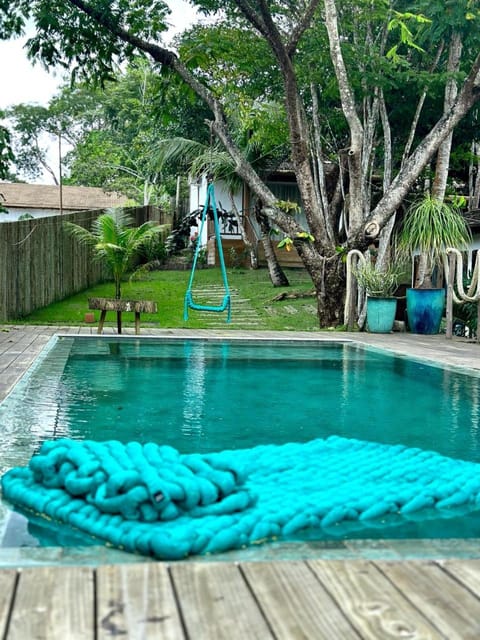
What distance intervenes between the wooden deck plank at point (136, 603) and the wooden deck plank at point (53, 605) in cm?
3

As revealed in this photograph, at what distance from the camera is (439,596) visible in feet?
5.95

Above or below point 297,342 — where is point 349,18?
above

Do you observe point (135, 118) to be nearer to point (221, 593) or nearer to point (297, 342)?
point (297, 342)

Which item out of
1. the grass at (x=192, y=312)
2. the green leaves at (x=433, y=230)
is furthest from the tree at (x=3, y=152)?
the green leaves at (x=433, y=230)

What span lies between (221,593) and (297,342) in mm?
7552

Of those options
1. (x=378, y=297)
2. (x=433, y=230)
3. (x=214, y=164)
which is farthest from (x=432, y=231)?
(x=214, y=164)

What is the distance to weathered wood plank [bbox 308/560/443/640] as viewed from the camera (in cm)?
163

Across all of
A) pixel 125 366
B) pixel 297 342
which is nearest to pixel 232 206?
pixel 297 342

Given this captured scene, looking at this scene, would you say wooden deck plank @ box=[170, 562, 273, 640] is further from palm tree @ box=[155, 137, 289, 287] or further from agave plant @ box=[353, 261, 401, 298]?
palm tree @ box=[155, 137, 289, 287]

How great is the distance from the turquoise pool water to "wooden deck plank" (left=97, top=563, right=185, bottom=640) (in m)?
0.45

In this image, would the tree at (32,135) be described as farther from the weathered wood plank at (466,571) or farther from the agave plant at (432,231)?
the weathered wood plank at (466,571)

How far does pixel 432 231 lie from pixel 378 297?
1191 millimetres

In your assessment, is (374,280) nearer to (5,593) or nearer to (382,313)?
(382,313)

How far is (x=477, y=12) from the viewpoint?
1027 centimetres
